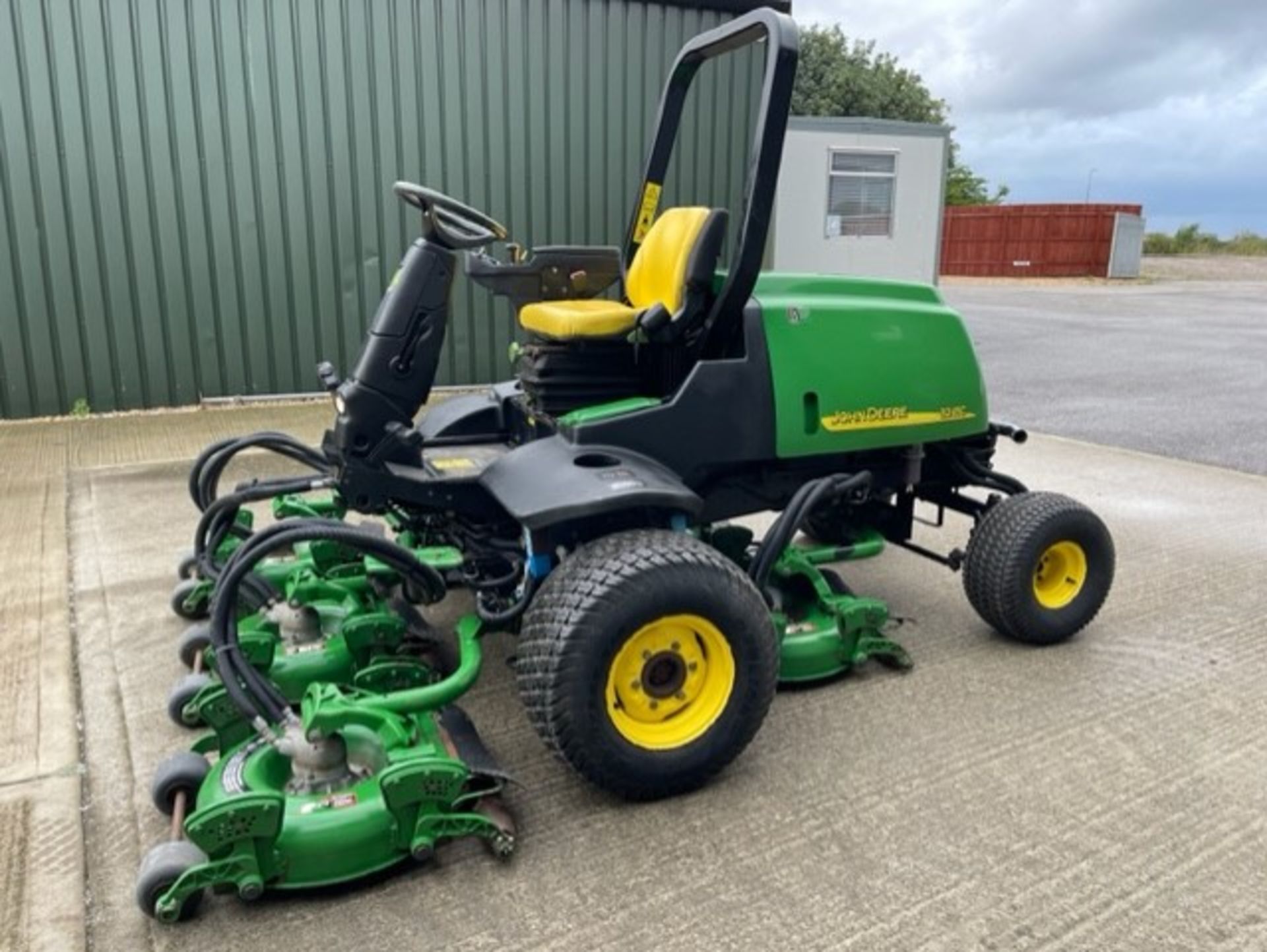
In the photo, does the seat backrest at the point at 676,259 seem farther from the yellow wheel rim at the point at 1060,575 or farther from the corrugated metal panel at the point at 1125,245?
the corrugated metal panel at the point at 1125,245

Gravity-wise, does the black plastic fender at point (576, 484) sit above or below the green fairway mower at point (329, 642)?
above

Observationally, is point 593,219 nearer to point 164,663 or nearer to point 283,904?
point 164,663

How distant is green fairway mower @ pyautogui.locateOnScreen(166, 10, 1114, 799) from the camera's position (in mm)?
2658

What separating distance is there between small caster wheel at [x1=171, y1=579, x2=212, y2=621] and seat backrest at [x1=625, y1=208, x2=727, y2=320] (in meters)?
1.92

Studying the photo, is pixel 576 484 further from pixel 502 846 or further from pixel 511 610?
pixel 502 846

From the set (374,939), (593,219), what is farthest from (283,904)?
(593,219)

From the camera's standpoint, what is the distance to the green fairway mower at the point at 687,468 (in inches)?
105

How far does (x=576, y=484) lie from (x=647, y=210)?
67.2 inches

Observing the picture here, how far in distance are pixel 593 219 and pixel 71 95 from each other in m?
4.12

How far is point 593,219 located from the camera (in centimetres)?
921

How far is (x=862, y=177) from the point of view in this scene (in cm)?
1211

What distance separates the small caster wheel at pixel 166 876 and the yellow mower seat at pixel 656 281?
181cm

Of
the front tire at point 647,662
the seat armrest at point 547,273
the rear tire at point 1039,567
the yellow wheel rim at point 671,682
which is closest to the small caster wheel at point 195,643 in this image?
the front tire at point 647,662

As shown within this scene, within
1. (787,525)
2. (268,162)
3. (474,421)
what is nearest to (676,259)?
(787,525)
